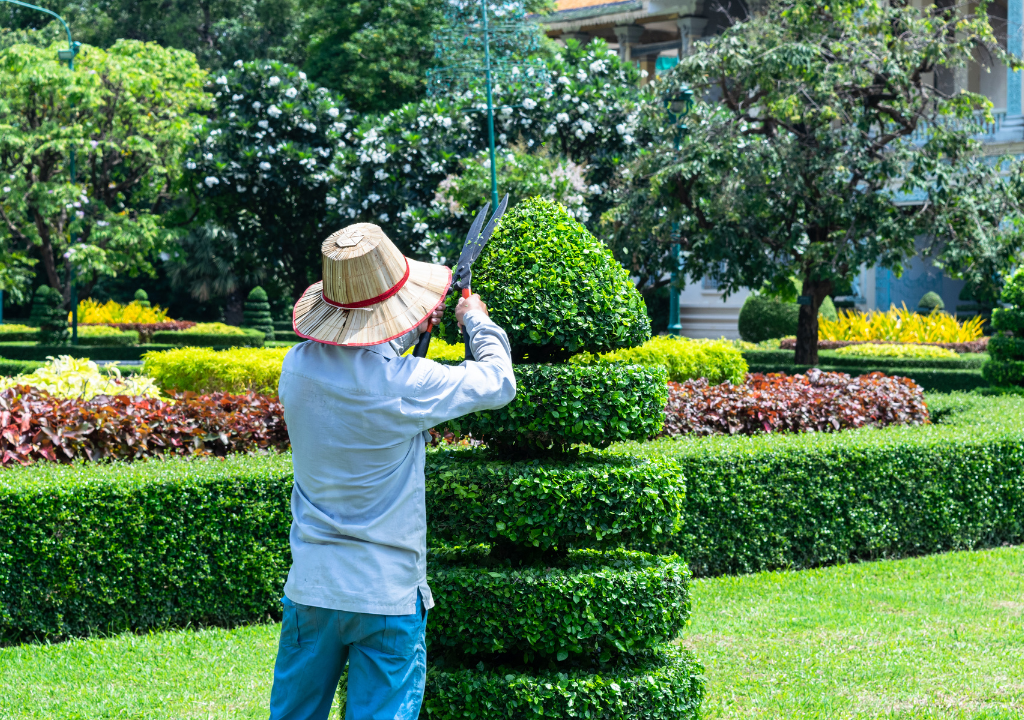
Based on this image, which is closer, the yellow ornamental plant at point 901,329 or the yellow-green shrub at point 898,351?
the yellow-green shrub at point 898,351

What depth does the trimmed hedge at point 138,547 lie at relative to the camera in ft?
17.0

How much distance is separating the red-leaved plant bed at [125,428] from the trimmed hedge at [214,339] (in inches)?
669

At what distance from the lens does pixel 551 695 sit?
3.20 meters

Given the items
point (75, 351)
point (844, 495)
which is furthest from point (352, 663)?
point (75, 351)

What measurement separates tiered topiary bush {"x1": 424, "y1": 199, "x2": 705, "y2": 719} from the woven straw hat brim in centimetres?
59

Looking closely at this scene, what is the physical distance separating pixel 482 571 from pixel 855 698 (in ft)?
6.56

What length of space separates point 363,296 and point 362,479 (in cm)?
47

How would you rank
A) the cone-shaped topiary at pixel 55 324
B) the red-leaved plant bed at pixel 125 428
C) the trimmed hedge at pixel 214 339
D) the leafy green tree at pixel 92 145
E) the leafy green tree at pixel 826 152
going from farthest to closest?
the trimmed hedge at pixel 214 339 < the cone-shaped topiary at pixel 55 324 < the leafy green tree at pixel 92 145 < the leafy green tree at pixel 826 152 < the red-leaved plant bed at pixel 125 428

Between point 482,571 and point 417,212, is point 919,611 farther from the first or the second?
point 417,212

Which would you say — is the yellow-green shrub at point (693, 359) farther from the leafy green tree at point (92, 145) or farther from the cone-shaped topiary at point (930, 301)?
the cone-shaped topiary at point (930, 301)

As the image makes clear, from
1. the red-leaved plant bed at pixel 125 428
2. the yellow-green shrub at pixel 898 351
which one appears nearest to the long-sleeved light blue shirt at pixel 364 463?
the red-leaved plant bed at pixel 125 428

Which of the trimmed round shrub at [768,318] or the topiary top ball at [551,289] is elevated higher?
the topiary top ball at [551,289]

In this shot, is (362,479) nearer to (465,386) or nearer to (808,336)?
(465,386)

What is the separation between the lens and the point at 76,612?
5297 millimetres
